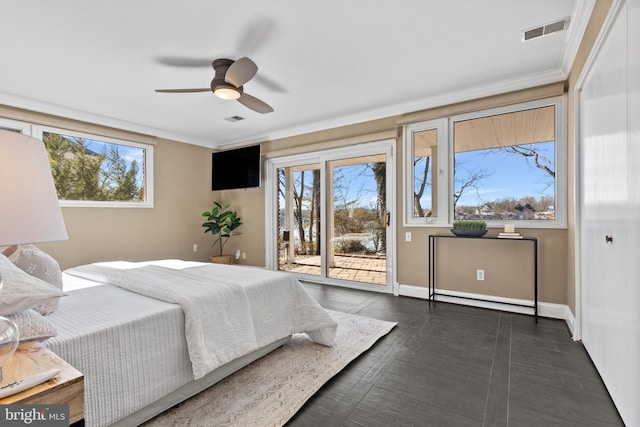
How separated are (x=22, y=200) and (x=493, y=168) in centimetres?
381

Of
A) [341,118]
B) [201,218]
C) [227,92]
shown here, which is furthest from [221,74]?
[201,218]

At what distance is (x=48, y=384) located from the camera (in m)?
0.80

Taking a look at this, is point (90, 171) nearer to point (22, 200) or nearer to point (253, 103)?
point (253, 103)

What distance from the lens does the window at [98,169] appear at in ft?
13.0

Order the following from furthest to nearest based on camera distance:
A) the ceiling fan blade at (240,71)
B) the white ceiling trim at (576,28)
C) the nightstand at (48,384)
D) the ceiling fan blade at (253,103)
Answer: the ceiling fan blade at (253,103)
the ceiling fan blade at (240,71)
the white ceiling trim at (576,28)
the nightstand at (48,384)

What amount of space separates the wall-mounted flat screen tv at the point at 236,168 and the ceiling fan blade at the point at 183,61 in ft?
7.93

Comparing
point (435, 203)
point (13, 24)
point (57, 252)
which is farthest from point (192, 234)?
point (435, 203)

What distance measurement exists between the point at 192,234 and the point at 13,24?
365 cm

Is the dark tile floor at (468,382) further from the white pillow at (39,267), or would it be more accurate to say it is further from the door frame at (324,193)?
the white pillow at (39,267)

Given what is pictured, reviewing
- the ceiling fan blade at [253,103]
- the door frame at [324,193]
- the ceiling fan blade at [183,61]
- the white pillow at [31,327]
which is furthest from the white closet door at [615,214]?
the ceiling fan blade at [183,61]

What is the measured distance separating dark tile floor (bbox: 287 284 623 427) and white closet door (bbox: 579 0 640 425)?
18 cm

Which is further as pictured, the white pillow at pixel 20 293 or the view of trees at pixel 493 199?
the view of trees at pixel 493 199

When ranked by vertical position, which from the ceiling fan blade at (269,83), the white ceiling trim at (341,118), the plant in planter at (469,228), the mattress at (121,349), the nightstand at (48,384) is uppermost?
the ceiling fan blade at (269,83)

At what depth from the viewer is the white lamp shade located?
2.60 feet
